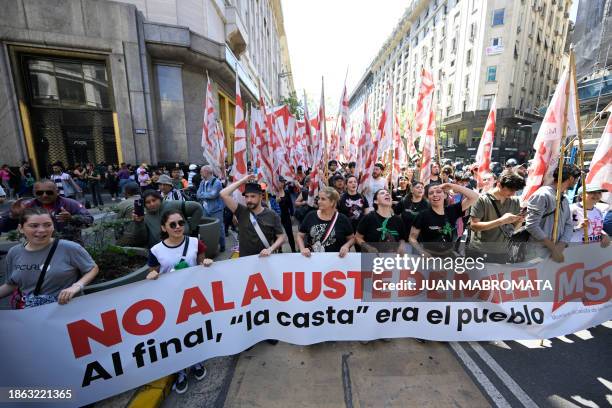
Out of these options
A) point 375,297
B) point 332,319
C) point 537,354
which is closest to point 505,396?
point 537,354

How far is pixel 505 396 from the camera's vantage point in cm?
248

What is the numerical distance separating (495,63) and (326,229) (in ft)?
120

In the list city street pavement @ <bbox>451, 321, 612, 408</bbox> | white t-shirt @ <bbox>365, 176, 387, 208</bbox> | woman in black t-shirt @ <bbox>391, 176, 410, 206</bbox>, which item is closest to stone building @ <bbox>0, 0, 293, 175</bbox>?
white t-shirt @ <bbox>365, 176, 387, 208</bbox>

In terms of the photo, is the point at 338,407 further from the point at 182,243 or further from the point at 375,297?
the point at 182,243

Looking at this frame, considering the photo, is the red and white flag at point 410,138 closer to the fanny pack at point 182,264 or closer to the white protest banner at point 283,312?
the white protest banner at point 283,312

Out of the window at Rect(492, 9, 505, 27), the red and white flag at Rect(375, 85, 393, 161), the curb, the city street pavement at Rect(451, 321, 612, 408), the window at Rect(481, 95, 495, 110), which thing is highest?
the window at Rect(492, 9, 505, 27)

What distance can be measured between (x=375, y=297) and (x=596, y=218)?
3.40 metres

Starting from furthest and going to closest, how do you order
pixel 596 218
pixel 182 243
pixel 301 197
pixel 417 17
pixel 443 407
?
pixel 417 17 < pixel 301 197 < pixel 596 218 < pixel 182 243 < pixel 443 407

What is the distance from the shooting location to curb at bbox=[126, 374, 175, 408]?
235 centimetres

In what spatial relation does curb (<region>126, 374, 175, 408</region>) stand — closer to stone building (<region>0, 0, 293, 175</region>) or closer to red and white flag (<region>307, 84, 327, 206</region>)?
red and white flag (<region>307, 84, 327, 206</region>)

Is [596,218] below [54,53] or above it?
below

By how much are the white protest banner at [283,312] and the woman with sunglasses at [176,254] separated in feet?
0.63

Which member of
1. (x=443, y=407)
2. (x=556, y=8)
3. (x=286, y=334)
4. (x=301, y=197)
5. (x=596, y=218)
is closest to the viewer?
(x=443, y=407)

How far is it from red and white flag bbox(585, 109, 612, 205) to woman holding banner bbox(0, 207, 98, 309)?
6.07m
